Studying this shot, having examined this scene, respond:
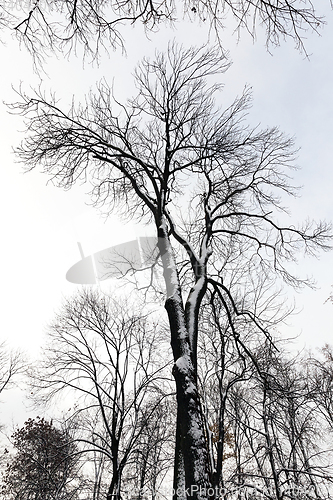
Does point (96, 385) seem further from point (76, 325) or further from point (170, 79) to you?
point (170, 79)

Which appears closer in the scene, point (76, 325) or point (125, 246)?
point (125, 246)

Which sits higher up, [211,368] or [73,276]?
[73,276]

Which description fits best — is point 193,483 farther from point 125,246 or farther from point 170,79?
point 125,246

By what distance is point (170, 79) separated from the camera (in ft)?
19.1

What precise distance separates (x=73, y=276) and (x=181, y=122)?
12.5 m

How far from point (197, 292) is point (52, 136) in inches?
150

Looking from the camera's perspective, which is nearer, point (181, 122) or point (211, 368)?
point (181, 122)

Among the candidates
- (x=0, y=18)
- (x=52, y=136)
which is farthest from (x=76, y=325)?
(x=0, y=18)

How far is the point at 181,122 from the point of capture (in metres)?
5.98

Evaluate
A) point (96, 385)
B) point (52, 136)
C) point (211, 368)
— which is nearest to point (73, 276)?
point (96, 385)

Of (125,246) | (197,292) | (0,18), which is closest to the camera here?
(0,18)

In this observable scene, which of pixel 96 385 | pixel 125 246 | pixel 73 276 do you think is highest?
pixel 73 276

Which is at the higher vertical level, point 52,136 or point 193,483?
point 52,136

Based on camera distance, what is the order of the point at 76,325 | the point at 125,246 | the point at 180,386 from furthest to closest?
the point at 76,325 → the point at 125,246 → the point at 180,386
